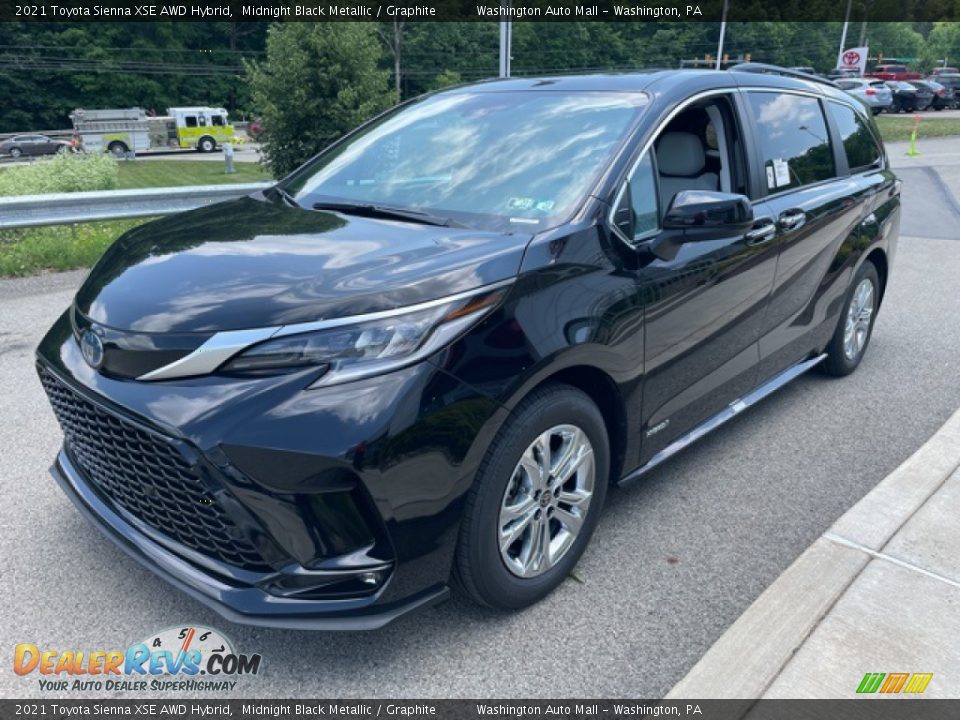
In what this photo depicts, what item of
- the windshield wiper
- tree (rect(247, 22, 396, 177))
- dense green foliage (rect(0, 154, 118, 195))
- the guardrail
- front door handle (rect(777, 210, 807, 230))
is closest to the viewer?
the windshield wiper

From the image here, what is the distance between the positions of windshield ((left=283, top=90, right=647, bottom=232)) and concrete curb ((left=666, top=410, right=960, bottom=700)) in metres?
1.54

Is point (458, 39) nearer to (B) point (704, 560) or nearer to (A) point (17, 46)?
(A) point (17, 46)

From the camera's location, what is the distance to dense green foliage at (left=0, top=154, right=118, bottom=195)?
34.2ft

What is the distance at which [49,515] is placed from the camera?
3.32 m

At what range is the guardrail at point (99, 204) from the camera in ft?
23.0

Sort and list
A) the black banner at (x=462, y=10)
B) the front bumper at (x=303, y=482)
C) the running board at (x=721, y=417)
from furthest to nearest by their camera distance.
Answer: the black banner at (x=462, y=10) → the running board at (x=721, y=417) → the front bumper at (x=303, y=482)

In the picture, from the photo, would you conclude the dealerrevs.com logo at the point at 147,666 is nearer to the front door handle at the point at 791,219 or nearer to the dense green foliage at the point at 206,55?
the front door handle at the point at 791,219

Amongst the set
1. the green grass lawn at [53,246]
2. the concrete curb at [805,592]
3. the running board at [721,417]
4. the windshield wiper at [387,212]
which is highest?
the windshield wiper at [387,212]

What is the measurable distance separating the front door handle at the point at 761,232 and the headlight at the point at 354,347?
6.22 feet

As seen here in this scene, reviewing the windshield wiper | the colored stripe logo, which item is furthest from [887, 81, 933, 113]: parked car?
the colored stripe logo

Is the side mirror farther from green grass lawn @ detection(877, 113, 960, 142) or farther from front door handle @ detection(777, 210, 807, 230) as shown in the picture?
green grass lawn @ detection(877, 113, 960, 142)

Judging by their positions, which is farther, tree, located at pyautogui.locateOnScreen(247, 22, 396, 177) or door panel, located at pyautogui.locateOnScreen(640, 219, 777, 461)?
tree, located at pyautogui.locateOnScreen(247, 22, 396, 177)

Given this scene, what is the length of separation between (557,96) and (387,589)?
2323 mm

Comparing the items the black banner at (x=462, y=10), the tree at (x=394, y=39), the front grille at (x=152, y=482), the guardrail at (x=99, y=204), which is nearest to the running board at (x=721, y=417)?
the front grille at (x=152, y=482)
